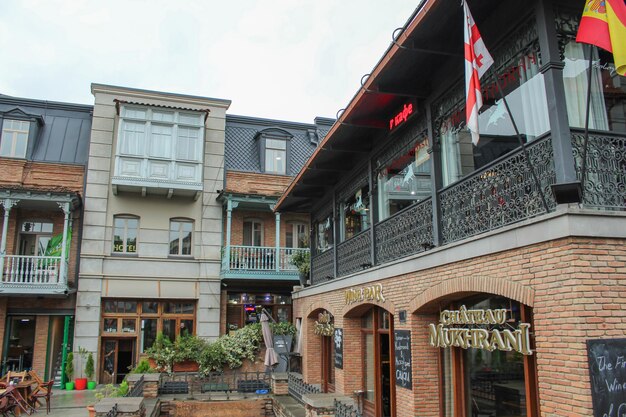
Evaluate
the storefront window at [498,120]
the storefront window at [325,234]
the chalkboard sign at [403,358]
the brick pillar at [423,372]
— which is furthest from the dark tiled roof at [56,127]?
the storefront window at [498,120]

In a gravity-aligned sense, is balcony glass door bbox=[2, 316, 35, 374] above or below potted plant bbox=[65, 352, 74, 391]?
above

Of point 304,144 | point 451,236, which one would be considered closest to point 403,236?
point 451,236

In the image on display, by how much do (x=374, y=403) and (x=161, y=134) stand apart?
14611 mm

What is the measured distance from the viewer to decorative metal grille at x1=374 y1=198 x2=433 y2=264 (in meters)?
8.95

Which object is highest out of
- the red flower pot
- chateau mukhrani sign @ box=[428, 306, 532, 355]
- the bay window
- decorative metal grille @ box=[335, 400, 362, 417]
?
the bay window

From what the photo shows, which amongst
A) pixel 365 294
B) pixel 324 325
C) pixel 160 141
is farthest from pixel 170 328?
pixel 365 294

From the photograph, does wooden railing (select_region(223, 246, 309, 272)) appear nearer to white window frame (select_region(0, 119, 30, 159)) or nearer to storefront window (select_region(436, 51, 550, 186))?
white window frame (select_region(0, 119, 30, 159))

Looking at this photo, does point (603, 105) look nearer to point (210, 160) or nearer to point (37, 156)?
point (210, 160)

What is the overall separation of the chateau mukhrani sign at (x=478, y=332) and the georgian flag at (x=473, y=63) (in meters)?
2.32

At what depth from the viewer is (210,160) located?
2308cm

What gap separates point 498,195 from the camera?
6.88 m

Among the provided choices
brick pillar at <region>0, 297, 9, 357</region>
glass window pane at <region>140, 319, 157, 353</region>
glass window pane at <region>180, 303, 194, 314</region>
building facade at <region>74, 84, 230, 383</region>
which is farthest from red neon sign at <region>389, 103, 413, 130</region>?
brick pillar at <region>0, 297, 9, 357</region>

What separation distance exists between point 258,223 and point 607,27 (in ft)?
62.8

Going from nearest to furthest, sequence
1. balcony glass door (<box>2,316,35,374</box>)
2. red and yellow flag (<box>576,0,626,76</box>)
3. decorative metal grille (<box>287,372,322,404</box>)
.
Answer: red and yellow flag (<box>576,0,626,76</box>) → decorative metal grille (<box>287,372,322,404</box>) → balcony glass door (<box>2,316,35,374</box>)
